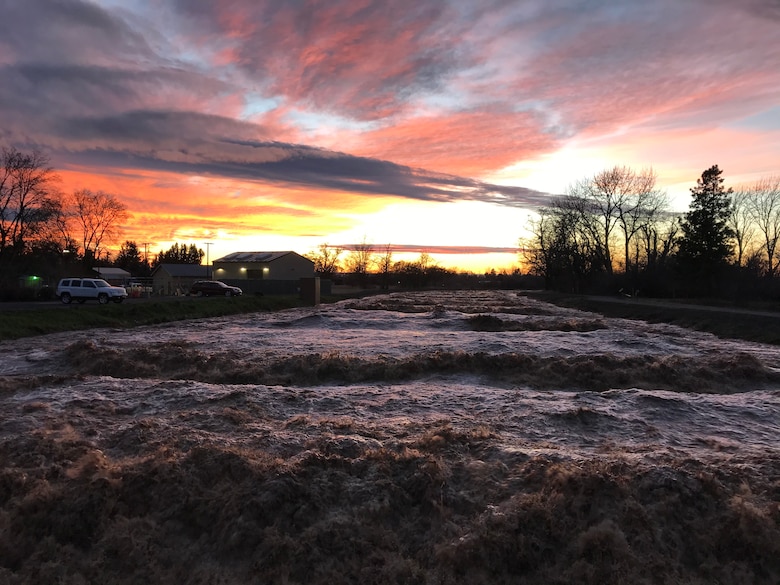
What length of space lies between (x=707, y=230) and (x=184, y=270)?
76480 millimetres

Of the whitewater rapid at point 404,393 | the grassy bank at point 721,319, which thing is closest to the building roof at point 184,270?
the whitewater rapid at point 404,393

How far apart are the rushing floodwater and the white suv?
18026mm

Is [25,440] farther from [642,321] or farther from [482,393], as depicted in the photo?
[642,321]

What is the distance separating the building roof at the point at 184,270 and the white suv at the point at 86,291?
167 feet

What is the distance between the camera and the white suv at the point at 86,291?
33.3 meters

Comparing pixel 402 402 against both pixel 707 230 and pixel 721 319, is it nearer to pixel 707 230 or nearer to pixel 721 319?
pixel 721 319

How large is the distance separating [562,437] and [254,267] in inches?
2815

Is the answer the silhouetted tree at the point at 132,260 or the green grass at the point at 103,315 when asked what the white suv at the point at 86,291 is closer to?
the green grass at the point at 103,315

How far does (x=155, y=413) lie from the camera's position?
8.29m

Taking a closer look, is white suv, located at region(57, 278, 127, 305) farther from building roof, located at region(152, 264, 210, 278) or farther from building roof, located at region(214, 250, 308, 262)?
building roof, located at region(152, 264, 210, 278)

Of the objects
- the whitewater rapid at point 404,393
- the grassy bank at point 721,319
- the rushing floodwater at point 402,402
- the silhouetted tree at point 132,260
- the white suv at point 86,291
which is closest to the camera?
the rushing floodwater at point 402,402

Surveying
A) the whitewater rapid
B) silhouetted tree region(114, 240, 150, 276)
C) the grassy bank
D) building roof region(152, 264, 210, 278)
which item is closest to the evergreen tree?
the grassy bank

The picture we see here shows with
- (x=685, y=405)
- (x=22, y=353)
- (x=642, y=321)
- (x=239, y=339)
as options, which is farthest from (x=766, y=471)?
(x=642, y=321)

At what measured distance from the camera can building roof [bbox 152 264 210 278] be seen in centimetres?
8288
